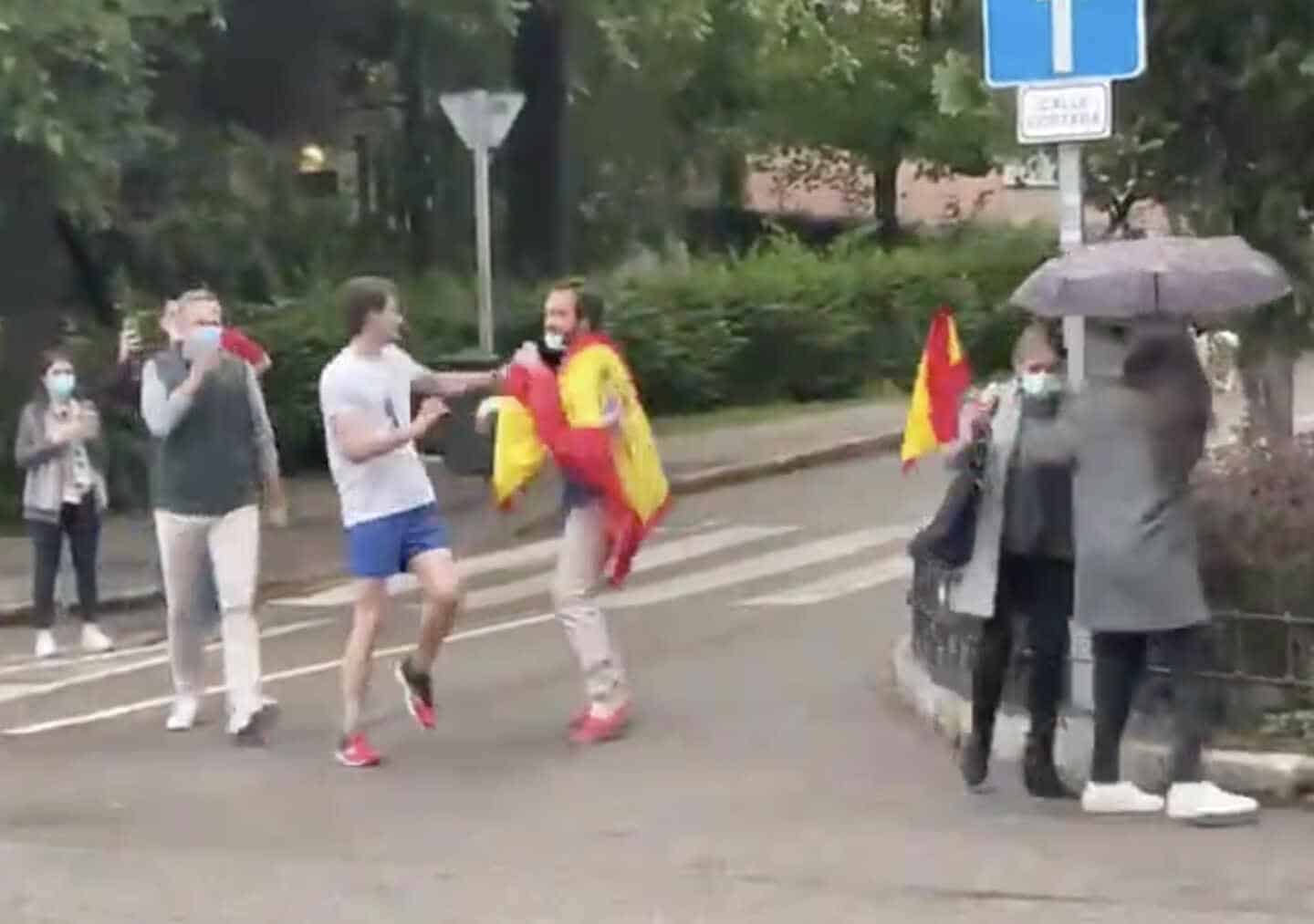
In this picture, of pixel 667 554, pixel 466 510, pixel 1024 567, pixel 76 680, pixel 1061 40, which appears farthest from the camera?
pixel 466 510

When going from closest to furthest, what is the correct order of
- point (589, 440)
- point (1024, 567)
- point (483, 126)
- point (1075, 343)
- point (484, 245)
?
point (1024, 567)
point (1075, 343)
point (589, 440)
point (483, 126)
point (484, 245)

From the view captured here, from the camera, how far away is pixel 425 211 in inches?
1141

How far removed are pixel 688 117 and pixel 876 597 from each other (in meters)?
15.3

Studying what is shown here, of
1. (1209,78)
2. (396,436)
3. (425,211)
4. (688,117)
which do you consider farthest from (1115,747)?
(688,117)

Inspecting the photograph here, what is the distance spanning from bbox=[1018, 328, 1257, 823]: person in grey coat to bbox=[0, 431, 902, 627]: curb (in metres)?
10.0

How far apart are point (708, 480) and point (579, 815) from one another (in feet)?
49.3

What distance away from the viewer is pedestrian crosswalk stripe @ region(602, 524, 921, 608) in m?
17.3

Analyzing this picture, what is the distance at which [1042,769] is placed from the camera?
9609 mm

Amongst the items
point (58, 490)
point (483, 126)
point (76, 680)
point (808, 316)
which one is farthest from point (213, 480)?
point (808, 316)

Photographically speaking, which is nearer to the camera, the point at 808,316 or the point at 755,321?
the point at 755,321

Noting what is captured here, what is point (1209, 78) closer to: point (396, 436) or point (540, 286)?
point (396, 436)

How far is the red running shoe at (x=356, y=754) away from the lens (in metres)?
10.9

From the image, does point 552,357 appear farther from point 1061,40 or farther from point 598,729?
point 1061,40

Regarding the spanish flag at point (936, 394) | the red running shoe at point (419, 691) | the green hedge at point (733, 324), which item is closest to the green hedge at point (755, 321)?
the green hedge at point (733, 324)
